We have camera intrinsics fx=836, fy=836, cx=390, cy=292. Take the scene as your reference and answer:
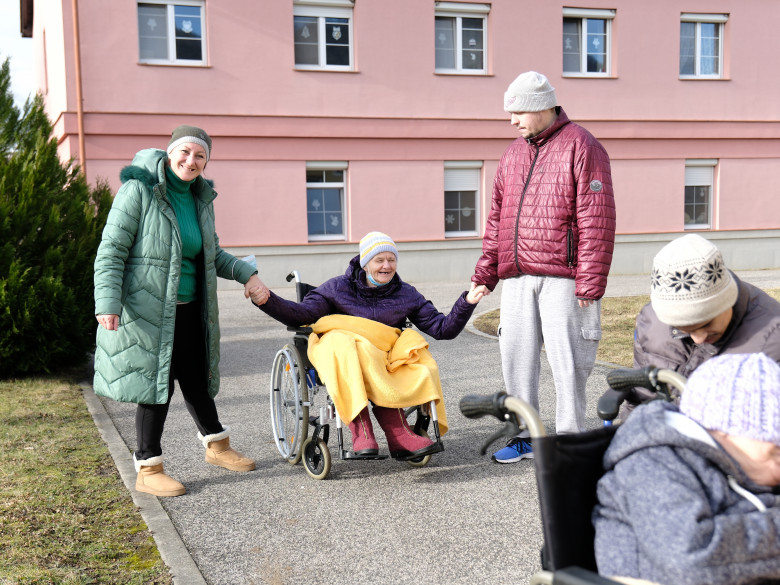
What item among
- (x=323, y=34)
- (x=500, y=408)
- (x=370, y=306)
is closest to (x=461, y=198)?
(x=323, y=34)

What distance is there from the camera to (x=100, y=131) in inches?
661

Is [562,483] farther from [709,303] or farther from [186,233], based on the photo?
→ [186,233]

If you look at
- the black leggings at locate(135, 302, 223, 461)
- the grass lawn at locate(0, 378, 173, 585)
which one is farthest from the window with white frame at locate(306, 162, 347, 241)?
the black leggings at locate(135, 302, 223, 461)

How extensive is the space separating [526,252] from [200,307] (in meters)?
1.87

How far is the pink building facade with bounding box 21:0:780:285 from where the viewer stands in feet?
56.3

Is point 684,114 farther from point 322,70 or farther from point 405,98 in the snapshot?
point 322,70

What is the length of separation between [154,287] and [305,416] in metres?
1.12

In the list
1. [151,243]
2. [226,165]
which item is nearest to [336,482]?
[151,243]

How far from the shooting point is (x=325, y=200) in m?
18.6

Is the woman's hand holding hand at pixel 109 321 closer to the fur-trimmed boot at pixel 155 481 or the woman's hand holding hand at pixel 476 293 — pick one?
the fur-trimmed boot at pixel 155 481

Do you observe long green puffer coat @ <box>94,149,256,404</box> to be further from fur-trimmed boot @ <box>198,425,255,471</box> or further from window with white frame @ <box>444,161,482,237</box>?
window with white frame @ <box>444,161,482,237</box>

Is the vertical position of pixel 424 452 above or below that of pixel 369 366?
below

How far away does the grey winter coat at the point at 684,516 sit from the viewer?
1922 millimetres

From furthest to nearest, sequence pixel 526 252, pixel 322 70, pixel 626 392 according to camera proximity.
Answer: pixel 322 70 < pixel 526 252 < pixel 626 392
